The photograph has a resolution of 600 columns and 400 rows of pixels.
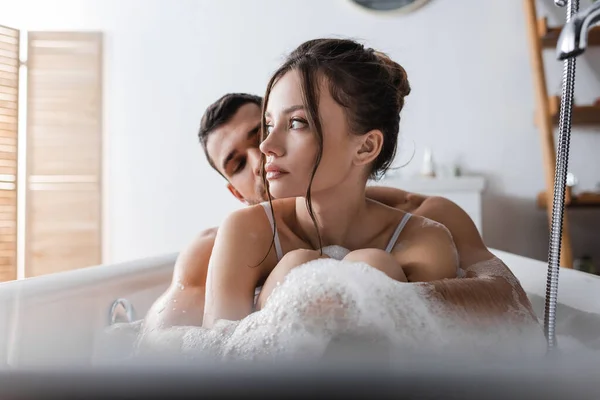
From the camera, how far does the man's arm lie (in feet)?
2.64

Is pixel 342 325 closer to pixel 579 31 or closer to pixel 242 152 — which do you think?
pixel 579 31

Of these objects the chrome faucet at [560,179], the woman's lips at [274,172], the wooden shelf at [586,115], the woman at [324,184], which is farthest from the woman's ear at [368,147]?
the wooden shelf at [586,115]

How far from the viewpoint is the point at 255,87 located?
1.28m

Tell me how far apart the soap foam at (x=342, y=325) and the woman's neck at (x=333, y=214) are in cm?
15

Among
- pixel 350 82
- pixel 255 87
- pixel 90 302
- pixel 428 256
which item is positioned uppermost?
pixel 255 87

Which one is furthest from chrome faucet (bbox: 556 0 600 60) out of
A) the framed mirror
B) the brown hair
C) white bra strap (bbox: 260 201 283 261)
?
the framed mirror

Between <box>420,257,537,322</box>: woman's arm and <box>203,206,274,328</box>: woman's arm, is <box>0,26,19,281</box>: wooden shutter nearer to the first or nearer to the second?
<box>203,206,274,328</box>: woman's arm

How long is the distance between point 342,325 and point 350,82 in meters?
0.32

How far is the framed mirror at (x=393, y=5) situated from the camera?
138cm

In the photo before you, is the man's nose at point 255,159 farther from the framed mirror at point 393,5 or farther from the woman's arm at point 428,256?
the framed mirror at point 393,5

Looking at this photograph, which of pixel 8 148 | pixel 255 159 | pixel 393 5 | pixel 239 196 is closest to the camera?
pixel 8 148

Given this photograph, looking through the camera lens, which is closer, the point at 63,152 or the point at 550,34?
the point at 63,152

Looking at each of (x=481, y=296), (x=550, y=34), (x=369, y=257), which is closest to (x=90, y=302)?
(x=369, y=257)

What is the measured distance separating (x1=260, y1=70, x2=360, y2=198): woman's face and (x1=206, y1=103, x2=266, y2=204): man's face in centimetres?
25
